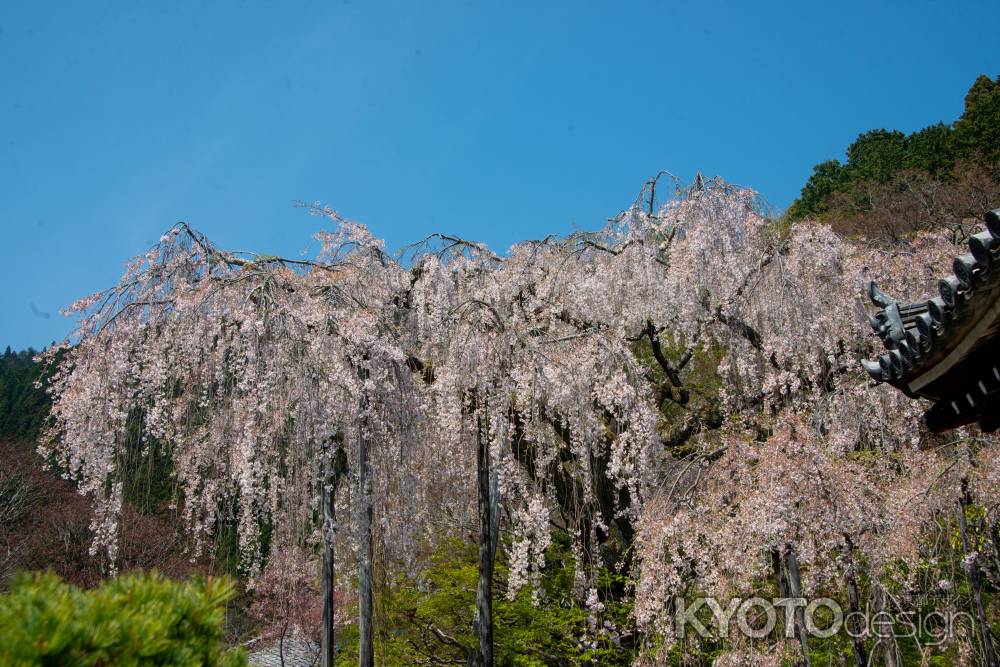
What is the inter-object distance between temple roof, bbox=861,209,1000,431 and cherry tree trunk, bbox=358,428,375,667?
13.1 feet

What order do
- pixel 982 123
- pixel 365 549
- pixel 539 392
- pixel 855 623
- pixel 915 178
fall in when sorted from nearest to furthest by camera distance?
pixel 365 549
pixel 539 392
pixel 855 623
pixel 915 178
pixel 982 123

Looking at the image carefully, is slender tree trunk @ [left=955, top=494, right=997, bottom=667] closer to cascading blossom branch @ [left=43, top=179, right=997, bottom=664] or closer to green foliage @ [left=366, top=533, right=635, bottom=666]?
cascading blossom branch @ [left=43, top=179, right=997, bottom=664]

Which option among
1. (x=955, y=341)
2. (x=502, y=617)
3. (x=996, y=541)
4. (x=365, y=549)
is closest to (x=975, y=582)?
(x=996, y=541)

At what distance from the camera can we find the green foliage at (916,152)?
77.0ft

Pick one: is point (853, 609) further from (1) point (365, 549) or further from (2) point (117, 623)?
(2) point (117, 623)

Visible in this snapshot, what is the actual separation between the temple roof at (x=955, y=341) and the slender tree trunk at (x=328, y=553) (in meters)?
4.12

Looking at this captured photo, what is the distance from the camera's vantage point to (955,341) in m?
2.87

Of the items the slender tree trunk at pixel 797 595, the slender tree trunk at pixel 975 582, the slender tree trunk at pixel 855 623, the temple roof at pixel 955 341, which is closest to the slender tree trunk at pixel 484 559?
the slender tree trunk at pixel 797 595

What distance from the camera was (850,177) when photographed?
2862cm

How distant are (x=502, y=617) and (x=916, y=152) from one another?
2501 centimetres

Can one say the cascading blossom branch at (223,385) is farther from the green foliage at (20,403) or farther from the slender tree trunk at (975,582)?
the green foliage at (20,403)

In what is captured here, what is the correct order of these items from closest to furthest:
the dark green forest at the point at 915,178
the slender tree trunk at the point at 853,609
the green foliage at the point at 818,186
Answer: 1. the slender tree trunk at the point at 853,609
2. the dark green forest at the point at 915,178
3. the green foliage at the point at 818,186

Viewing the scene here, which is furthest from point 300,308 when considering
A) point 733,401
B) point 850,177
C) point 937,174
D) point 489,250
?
point 850,177

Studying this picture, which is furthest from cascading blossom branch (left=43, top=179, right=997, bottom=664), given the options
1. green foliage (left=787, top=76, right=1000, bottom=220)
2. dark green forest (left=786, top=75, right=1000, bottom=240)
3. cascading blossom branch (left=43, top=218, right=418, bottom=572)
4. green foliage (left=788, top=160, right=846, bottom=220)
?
green foliage (left=788, top=160, right=846, bottom=220)
